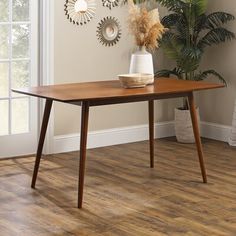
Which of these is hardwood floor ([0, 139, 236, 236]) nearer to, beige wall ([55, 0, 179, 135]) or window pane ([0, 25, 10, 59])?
beige wall ([55, 0, 179, 135])

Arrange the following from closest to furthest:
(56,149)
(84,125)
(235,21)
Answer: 1. (84,125)
2. (56,149)
3. (235,21)

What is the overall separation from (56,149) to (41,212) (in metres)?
1.78

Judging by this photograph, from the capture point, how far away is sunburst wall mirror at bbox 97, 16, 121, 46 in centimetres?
603

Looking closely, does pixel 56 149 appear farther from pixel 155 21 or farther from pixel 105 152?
pixel 155 21

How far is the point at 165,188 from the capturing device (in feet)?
15.5

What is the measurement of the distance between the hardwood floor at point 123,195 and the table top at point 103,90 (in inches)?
28.9

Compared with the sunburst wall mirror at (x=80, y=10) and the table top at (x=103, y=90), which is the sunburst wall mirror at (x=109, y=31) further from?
the table top at (x=103, y=90)

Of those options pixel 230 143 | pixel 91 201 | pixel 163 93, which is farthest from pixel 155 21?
pixel 230 143

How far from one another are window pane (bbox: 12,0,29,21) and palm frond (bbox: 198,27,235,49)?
69.6 inches

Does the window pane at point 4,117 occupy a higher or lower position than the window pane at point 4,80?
lower

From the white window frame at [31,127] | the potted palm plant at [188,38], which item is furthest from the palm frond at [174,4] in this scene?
the white window frame at [31,127]

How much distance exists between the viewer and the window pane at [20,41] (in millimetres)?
5551

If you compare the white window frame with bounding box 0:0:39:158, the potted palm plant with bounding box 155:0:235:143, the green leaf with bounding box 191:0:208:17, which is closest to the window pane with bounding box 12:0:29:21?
the white window frame with bounding box 0:0:39:158

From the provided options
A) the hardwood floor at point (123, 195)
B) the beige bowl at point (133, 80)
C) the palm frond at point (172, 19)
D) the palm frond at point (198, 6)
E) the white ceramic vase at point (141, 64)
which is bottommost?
the hardwood floor at point (123, 195)
